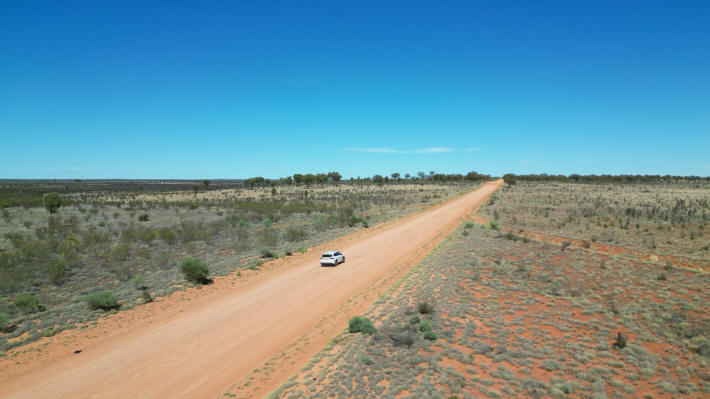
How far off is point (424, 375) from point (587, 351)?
5736 millimetres

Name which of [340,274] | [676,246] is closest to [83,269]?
[340,274]

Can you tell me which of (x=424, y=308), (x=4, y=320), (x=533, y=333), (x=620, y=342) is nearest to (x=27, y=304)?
(x=4, y=320)

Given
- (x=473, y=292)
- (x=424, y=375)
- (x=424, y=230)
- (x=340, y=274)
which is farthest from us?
(x=424, y=230)

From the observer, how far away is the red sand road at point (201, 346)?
9828 mm

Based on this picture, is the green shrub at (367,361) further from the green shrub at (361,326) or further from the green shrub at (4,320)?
the green shrub at (4,320)

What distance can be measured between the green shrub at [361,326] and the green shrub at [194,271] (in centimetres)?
1098

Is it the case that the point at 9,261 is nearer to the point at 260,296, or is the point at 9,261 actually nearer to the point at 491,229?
the point at 260,296

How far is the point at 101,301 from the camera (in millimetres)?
15172

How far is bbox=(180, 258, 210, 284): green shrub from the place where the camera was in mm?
18953

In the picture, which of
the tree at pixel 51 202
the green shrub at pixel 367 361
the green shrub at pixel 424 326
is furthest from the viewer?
the tree at pixel 51 202

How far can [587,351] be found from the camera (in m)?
10.5

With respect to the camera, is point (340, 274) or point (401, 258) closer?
point (340, 274)

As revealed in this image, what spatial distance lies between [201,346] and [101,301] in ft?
23.0

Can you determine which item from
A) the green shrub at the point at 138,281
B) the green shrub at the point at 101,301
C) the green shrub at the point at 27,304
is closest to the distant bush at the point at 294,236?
the green shrub at the point at 138,281
